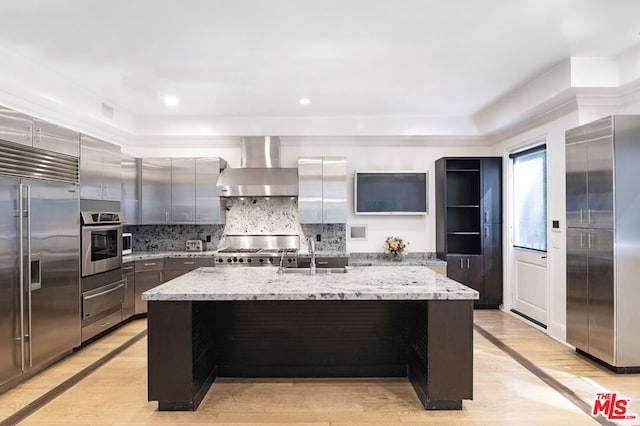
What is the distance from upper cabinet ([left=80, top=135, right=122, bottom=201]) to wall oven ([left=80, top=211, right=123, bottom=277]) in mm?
222

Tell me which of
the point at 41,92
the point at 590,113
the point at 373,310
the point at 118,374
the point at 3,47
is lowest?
the point at 118,374

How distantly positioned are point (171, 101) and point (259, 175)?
1.49 metres

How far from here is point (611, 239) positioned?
318cm

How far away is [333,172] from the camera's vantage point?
5.35 metres

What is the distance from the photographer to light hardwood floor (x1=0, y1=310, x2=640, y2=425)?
2527 mm

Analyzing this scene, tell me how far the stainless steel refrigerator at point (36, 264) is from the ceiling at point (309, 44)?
103cm

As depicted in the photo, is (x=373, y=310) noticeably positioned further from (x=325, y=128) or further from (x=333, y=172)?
(x=325, y=128)

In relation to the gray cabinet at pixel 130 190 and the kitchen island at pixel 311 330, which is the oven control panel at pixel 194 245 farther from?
the kitchen island at pixel 311 330

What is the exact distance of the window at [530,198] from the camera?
183 inches

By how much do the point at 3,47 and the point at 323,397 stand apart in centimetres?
395

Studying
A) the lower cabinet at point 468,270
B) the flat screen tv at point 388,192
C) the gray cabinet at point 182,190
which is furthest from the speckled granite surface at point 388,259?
the gray cabinet at point 182,190

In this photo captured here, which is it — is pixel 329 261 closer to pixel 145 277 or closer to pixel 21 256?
pixel 145 277

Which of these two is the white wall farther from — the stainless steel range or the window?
the stainless steel range

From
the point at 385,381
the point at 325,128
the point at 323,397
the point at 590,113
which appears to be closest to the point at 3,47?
the point at 325,128
